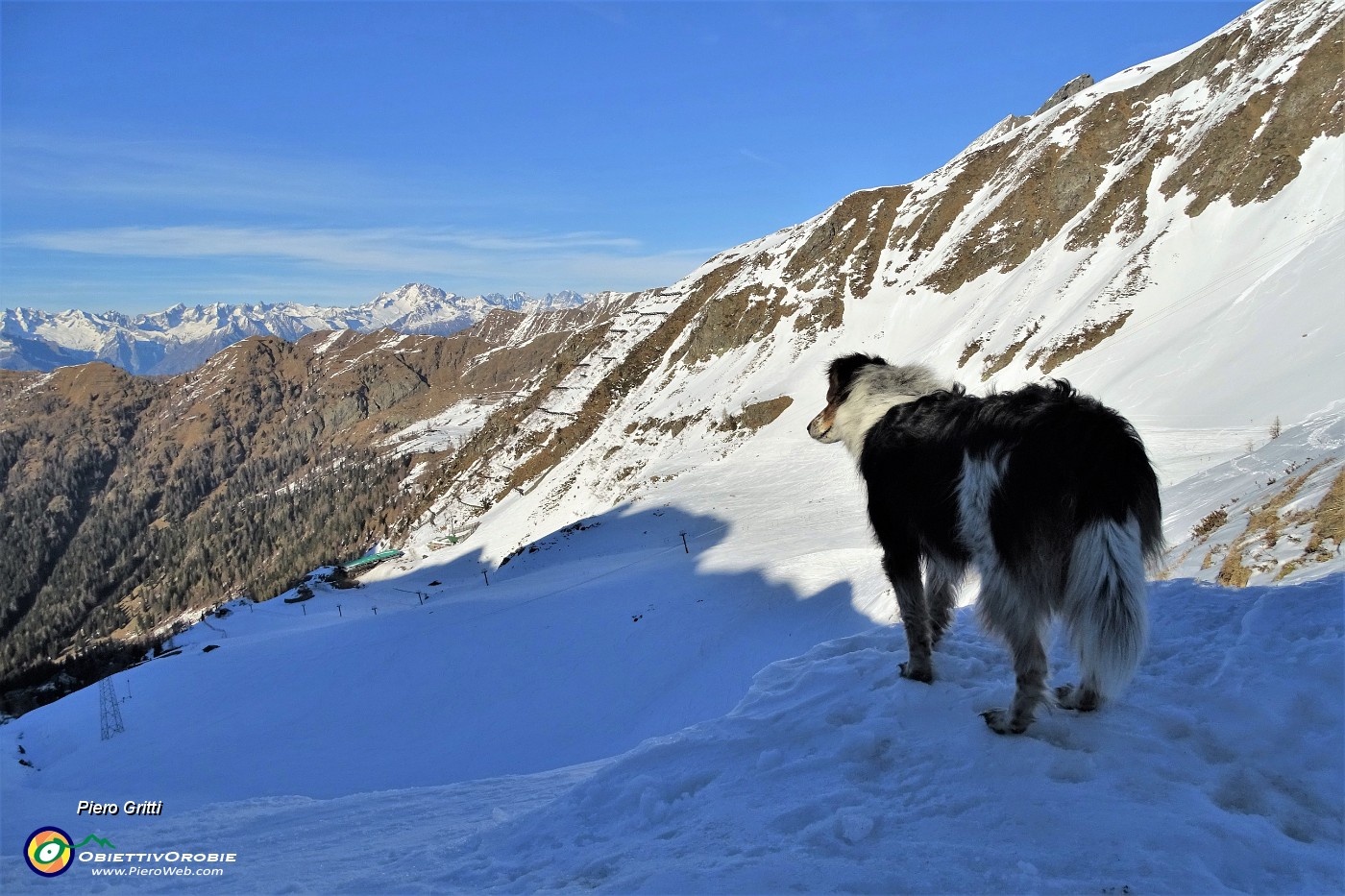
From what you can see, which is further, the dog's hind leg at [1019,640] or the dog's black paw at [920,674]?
the dog's black paw at [920,674]

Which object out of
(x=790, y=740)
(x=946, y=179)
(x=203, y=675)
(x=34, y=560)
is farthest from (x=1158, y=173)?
(x=34, y=560)

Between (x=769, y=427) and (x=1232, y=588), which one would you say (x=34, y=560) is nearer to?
(x=769, y=427)

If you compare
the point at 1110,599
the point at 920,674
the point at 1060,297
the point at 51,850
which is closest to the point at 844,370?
the point at 920,674

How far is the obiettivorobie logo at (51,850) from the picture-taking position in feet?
16.5

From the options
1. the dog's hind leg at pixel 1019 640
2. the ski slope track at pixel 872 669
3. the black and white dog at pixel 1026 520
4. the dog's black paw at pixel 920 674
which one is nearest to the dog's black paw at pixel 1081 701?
the black and white dog at pixel 1026 520

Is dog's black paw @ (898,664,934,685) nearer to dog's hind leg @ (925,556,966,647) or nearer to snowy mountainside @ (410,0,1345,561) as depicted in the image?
dog's hind leg @ (925,556,966,647)

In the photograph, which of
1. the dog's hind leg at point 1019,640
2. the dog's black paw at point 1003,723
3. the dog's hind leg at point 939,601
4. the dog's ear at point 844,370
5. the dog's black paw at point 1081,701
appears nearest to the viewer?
the dog's hind leg at point 1019,640

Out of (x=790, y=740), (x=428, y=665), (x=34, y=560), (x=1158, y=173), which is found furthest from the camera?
(x=34, y=560)

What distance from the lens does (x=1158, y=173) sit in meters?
45.7

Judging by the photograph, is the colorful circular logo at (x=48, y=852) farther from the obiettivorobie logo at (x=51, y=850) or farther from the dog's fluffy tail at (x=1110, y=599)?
the dog's fluffy tail at (x=1110, y=599)

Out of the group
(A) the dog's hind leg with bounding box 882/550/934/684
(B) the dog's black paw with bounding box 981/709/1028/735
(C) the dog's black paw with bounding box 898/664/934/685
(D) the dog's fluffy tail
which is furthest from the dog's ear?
(B) the dog's black paw with bounding box 981/709/1028/735

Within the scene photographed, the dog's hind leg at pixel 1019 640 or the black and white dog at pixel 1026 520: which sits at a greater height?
the black and white dog at pixel 1026 520

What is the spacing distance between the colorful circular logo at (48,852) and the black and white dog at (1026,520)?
653 centimetres

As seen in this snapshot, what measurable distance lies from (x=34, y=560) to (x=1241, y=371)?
881 feet
